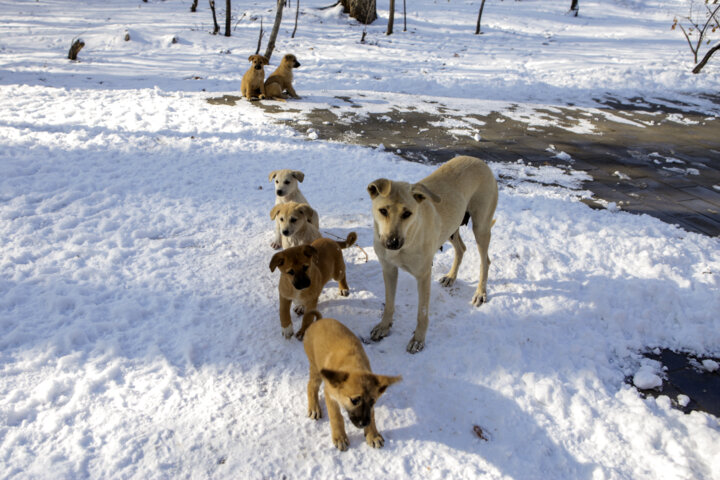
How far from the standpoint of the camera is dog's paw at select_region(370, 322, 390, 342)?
3.87 metres

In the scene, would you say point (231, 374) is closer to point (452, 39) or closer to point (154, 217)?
point (154, 217)

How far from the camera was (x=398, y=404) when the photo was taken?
323 centimetres

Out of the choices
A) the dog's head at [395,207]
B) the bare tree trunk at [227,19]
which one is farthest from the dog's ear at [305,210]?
the bare tree trunk at [227,19]

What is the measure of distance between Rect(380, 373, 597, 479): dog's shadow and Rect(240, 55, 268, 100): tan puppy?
9016 millimetres

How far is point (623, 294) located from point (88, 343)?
16.3 ft

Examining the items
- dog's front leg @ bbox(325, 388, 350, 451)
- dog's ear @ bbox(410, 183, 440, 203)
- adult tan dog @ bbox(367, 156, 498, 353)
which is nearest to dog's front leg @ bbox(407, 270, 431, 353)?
adult tan dog @ bbox(367, 156, 498, 353)

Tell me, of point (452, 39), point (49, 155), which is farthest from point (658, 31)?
point (49, 155)

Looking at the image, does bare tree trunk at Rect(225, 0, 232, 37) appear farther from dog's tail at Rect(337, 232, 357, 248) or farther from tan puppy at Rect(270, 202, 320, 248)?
dog's tail at Rect(337, 232, 357, 248)

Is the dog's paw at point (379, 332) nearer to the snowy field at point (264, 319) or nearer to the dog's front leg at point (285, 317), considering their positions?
the snowy field at point (264, 319)

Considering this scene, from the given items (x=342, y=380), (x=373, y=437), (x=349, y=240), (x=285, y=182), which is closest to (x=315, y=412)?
Answer: (x=373, y=437)

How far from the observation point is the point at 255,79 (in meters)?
10.4

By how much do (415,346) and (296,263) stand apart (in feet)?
4.09

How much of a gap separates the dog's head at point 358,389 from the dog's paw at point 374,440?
0.41 meters

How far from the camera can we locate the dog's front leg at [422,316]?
3.72 meters
